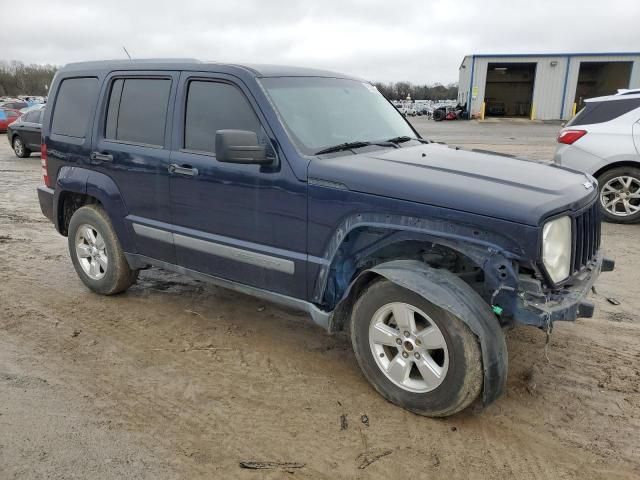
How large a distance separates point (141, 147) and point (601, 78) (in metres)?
49.2

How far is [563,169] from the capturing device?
373 cm

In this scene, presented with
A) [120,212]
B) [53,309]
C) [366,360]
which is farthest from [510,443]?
[53,309]

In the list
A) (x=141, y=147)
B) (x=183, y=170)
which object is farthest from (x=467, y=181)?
(x=141, y=147)

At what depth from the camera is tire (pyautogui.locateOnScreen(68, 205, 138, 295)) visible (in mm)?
4789

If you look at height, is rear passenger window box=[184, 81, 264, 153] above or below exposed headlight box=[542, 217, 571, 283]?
above

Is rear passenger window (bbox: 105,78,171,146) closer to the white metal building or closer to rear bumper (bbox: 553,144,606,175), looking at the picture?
rear bumper (bbox: 553,144,606,175)

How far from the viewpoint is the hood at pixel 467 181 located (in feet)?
9.24

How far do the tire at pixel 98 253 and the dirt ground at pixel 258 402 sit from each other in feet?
0.65

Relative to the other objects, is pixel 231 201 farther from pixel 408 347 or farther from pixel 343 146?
pixel 408 347

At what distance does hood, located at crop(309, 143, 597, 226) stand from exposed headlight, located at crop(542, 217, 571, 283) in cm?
9

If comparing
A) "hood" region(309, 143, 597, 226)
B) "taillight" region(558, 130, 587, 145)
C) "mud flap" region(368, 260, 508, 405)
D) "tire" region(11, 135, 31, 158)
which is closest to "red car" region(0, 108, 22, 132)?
"tire" region(11, 135, 31, 158)

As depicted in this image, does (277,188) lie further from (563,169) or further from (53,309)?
(53,309)

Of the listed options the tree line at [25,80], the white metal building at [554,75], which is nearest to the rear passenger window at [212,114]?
the white metal building at [554,75]

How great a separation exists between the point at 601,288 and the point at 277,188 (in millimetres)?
3534
